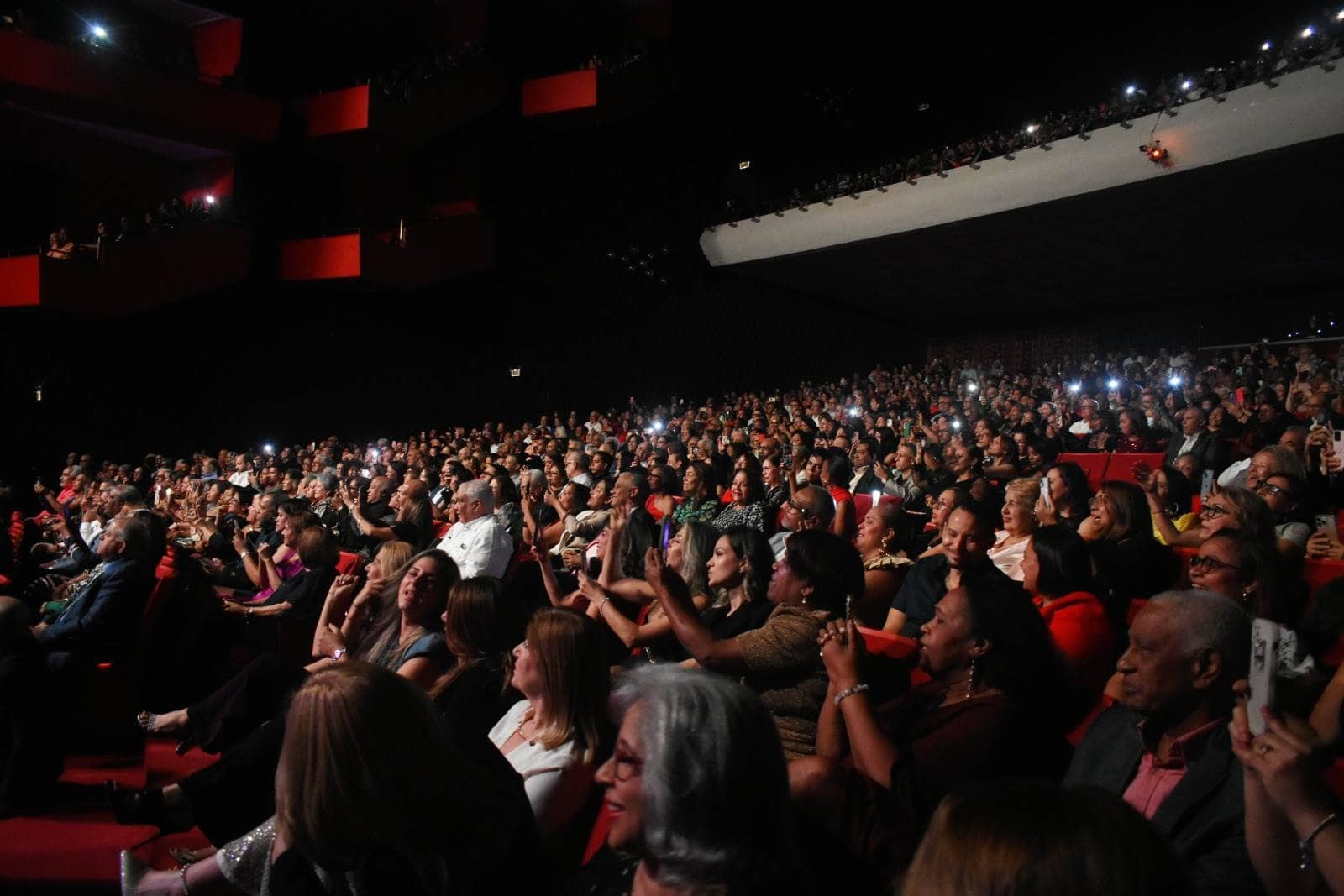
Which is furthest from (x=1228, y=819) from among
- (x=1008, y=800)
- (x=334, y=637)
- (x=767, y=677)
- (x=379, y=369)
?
(x=379, y=369)

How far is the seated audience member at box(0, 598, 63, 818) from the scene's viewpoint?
10.4 feet

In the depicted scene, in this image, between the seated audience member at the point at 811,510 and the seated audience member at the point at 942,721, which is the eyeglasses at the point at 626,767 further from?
the seated audience member at the point at 811,510

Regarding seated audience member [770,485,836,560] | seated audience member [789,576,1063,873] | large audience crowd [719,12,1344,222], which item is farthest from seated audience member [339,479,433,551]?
large audience crowd [719,12,1344,222]

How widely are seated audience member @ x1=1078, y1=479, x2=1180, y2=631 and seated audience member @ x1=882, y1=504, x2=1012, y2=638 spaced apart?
397mm

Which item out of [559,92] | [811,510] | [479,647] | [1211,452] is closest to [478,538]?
[811,510]

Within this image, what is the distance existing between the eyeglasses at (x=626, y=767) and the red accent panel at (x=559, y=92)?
1559cm

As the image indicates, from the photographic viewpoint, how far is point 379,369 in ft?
52.1

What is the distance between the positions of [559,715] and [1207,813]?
128 centimetres

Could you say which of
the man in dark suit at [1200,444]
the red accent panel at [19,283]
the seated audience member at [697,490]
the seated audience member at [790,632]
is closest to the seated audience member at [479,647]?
the seated audience member at [790,632]

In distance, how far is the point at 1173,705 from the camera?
169 centimetres

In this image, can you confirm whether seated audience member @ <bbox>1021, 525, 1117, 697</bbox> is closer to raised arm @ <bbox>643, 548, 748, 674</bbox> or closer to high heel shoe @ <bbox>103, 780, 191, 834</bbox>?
raised arm @ <bbox>643, 548, 748, 674</bbox>

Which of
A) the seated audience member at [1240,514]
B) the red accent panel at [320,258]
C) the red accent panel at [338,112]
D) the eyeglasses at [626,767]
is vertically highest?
the red accent panel at [338,112]

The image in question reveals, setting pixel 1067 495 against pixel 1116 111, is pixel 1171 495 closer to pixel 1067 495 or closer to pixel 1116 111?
pixel 1067 495

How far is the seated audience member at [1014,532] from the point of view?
3.67 m
